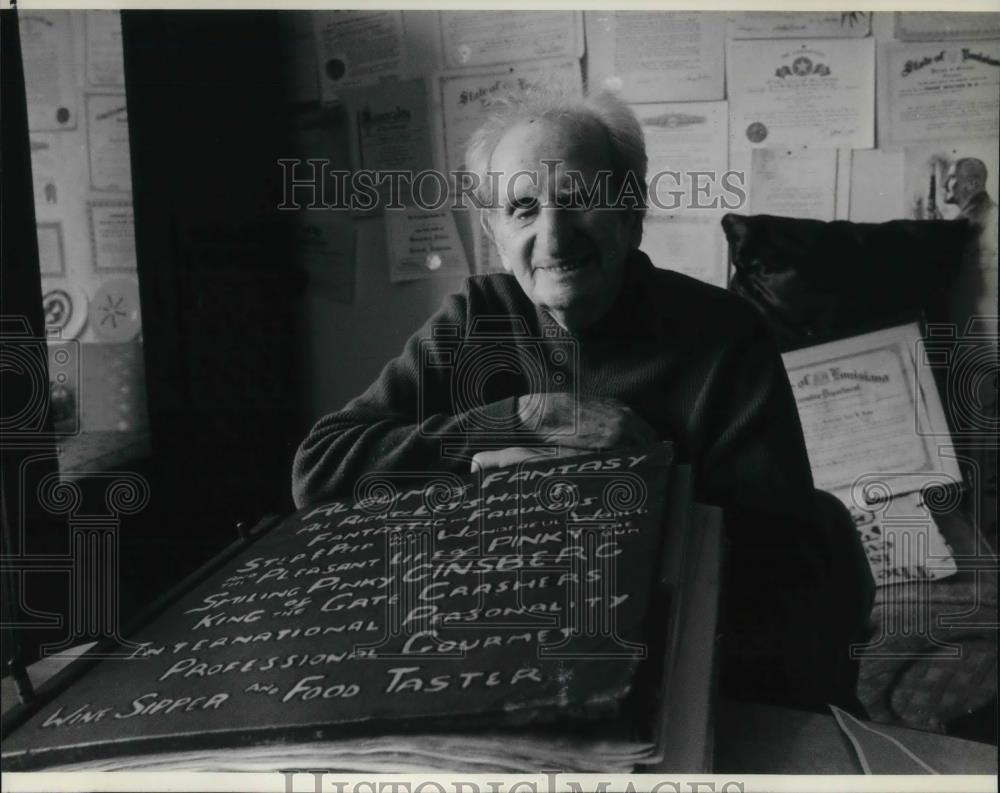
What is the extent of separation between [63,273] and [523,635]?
59cm

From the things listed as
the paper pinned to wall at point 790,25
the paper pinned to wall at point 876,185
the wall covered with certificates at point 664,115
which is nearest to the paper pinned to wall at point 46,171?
the wall covered with certificates at point 664,115

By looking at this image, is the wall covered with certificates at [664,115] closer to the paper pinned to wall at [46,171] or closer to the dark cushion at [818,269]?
the dark cushion at [818,269]

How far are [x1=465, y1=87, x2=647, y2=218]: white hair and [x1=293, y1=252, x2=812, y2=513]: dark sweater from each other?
0.09 meters

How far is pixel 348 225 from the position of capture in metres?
0.90

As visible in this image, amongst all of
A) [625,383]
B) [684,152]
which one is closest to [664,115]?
[684,152]

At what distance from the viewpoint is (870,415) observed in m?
0.91

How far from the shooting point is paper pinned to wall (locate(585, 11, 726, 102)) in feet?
2.92

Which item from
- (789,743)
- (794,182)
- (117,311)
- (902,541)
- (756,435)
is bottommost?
(789,743)

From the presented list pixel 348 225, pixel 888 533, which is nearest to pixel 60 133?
pixel 348 225

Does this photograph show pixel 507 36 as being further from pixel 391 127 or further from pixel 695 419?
pixel 695 419

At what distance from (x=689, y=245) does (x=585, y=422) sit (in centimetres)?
21

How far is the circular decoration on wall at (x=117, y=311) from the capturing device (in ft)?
3.03

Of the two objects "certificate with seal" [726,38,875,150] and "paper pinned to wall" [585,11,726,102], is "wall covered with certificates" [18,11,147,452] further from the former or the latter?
"certificate with seal" [726,38,875,150]

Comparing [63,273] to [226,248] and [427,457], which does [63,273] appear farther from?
[427,457]
